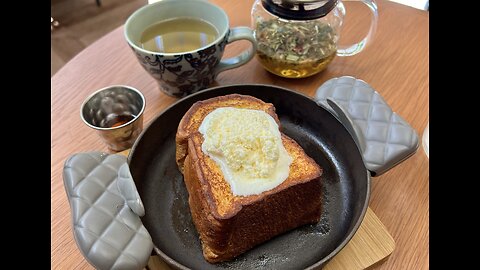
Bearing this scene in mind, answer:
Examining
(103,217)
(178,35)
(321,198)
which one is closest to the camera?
(103,217)

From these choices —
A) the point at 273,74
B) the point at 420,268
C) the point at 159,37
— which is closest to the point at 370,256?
the point at 420,268

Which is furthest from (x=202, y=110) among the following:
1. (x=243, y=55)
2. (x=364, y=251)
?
(x=364, y=251)

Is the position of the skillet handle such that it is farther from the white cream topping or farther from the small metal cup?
the small metal cup

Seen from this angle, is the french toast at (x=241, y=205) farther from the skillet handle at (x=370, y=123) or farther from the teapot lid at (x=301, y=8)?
the teapot lid at (x=301, y=8)

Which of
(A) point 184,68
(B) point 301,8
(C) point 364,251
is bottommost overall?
(C) point 364,251

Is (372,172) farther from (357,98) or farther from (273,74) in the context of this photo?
(273,74)

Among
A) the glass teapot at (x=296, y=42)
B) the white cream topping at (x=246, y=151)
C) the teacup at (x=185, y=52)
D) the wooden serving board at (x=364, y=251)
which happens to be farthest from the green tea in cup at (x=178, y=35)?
the wooden serving board at (x=364, y=251)

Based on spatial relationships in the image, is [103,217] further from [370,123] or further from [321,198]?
[370,123]

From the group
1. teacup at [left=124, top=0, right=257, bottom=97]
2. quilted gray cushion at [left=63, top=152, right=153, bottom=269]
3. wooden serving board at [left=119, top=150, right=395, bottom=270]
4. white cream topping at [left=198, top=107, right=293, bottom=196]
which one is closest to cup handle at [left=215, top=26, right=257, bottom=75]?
teacup at [left=124, top=0, right=257, bottom=97]
